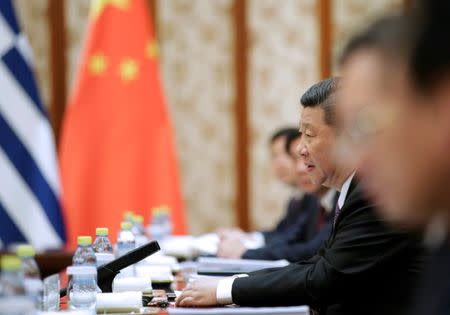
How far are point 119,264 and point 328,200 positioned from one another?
6.01 ft

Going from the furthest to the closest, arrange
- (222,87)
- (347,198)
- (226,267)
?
1. (222,87)
2. (226,267)
3. (347,198)

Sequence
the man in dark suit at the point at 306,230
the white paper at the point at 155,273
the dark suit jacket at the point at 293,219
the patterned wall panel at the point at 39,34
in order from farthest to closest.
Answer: the patterned wall panel at the point at 39,34 → the dark suit jacket at the point at 293,219 → the man in dark suit at the point at 306,230 → the white paper at the point at 155,273

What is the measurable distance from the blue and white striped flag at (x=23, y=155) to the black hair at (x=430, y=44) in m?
3.65

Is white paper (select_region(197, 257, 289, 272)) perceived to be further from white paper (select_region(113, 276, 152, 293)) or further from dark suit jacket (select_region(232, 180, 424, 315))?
dark suit jacket (select_region(232, 180, 424, 315))

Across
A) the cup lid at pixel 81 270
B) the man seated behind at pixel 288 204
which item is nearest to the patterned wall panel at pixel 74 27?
the man seated behind at pixel 288 204

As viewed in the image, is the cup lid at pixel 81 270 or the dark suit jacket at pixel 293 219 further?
the dark suit jacket at pixel 293 219

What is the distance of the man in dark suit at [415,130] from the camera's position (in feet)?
2.73

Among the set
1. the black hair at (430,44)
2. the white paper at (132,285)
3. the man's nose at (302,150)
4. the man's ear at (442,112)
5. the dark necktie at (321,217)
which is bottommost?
the white paper at (132,285)

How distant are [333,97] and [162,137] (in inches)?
133

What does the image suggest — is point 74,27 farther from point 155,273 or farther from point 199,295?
point 199,295

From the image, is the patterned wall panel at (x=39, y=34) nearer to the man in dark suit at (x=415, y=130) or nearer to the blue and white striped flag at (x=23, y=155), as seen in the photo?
the blue and white striped flag at (x=23, y=155)

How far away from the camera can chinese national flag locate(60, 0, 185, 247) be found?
5469mm

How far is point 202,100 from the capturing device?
6594 mm


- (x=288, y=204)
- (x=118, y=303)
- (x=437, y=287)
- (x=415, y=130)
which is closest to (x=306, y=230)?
(x=288, y=204)
